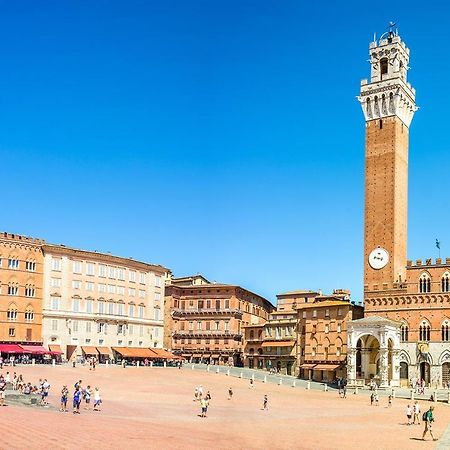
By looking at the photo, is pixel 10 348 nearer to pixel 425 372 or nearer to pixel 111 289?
pixel 111 289

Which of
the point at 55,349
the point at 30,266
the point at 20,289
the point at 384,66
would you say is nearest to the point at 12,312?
the point at 20,289

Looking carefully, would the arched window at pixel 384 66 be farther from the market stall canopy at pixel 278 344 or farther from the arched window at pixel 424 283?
the market stall canopy at pixel 278 344

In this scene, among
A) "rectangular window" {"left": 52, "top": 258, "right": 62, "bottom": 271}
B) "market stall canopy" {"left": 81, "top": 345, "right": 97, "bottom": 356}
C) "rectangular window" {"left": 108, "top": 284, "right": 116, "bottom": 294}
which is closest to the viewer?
"rectangular window" {"left": 52, "top": 258, "right": 62, "bottom": 271}

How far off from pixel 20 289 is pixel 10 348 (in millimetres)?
6449

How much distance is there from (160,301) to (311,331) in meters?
20.5

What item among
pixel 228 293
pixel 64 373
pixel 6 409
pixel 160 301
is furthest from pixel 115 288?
pixel 6 409

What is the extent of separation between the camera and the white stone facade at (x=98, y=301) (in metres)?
83.1

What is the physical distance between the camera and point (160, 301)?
321 feet

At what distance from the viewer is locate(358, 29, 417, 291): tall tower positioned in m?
82.5

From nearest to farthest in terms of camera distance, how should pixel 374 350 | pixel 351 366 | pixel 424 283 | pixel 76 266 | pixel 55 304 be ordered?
pixel 351 366, pixel 424 283, pixel 374 350, pixel 55 304, pixel 76 266

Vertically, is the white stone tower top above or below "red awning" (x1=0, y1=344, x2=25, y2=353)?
above

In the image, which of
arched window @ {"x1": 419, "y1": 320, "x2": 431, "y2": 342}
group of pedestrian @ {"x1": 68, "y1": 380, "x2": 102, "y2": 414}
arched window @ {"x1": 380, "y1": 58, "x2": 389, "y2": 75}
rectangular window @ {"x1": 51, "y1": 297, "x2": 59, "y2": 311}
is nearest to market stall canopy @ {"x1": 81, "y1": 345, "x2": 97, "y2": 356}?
rectangular window @ {"x1": 51, "y1": 297, "x2": 59, "y2": 311}

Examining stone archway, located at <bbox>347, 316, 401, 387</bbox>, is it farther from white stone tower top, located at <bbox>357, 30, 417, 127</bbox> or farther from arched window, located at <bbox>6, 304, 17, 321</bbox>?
arched window, located at <bbox>6, 304, 17, 321</bbox>

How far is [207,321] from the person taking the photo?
104 meters
